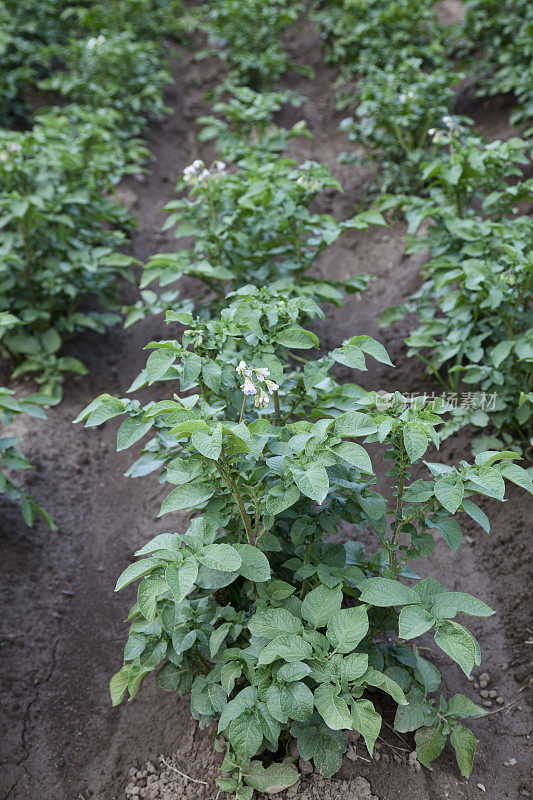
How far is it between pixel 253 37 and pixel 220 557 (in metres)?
5.22

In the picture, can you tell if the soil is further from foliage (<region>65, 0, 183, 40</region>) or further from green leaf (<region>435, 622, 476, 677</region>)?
foliage (<region>65, 0, 183, 40</region>)

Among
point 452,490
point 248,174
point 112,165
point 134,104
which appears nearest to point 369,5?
point 134,104

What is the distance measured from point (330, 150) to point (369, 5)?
3.95ft

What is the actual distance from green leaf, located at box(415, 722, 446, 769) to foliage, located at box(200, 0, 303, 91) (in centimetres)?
502

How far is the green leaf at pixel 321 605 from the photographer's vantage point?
1801 millimetres

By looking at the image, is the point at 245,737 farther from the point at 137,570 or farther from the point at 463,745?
the point at 463,745

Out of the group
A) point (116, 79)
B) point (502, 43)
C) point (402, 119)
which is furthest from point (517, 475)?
point (116, 79)

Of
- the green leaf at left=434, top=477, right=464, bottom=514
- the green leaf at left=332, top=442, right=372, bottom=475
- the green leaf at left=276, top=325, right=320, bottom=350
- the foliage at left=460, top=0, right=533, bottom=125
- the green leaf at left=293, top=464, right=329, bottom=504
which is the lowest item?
the green leaf at left=434, top=477, right=464, bottom=514

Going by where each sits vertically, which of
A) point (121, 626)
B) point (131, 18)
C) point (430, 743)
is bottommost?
point (121, 626)

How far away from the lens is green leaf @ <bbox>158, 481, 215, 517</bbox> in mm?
1760

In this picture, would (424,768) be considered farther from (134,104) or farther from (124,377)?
(134,104)

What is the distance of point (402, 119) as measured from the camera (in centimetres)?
408

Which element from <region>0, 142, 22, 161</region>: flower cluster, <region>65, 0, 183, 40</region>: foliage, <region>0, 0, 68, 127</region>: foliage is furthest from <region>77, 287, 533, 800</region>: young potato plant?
<region>65, 0, 183, 40</region>: foliage

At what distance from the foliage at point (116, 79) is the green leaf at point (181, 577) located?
4186mm
